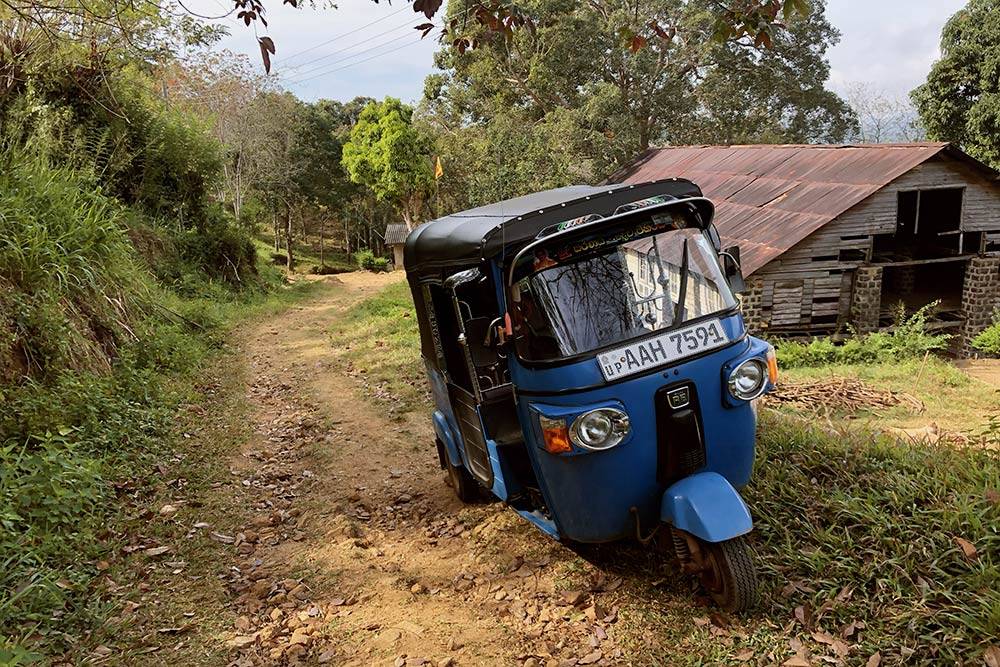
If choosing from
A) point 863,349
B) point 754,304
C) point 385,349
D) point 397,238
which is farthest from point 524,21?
point 397,238

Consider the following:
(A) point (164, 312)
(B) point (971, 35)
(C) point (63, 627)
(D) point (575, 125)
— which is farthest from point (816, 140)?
(C) point (63, 627)

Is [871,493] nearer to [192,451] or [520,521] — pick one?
[520,521]

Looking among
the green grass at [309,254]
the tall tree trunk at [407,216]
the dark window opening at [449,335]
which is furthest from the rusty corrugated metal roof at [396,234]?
the dark window opening at [449,335]

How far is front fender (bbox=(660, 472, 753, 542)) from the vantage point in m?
3.87

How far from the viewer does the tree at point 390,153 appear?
32688 mm

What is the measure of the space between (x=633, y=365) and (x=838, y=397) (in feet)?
22.8

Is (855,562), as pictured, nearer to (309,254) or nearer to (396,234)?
(396,234)

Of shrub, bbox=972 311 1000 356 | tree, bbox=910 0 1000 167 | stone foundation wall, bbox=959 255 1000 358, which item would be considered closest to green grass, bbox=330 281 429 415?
shrub, bbox=972 311 1000 356

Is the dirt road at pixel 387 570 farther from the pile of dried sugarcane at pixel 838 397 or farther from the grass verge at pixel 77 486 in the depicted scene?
the pile of dried sugarcane at pixel 838 397

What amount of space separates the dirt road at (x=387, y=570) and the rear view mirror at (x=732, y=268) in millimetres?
2156

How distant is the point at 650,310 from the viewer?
4285 mm

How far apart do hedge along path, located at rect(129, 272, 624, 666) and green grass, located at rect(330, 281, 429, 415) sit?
1.74 m

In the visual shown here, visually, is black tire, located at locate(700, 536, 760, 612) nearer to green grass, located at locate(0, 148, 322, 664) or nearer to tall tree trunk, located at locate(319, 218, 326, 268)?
green grass, located at locate(0, 148, 322, 664)

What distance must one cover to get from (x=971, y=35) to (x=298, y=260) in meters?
32.3
